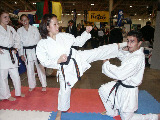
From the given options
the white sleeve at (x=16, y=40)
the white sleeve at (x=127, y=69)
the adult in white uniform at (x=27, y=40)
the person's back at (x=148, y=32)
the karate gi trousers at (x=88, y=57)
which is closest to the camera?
the white sleeve at (x=127, y=69)

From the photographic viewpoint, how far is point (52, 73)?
4.99 metres

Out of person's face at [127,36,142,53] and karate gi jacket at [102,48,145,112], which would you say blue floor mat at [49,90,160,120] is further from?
person's face at [127,36,142,53]

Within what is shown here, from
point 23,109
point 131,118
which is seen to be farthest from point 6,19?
point 131,118

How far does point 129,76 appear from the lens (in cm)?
196

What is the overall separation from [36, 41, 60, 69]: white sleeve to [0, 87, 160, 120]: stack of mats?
102 cm

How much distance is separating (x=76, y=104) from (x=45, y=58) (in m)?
1.37

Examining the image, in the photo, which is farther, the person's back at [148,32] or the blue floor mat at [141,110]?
the person's back at [148,32]

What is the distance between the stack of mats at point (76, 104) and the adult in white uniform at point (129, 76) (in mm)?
505

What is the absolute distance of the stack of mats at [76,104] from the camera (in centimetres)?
258

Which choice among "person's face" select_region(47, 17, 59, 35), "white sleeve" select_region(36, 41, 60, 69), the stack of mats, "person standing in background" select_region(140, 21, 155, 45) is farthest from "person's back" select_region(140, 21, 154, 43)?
"white sleeve" select_region(36, 41, 60, 69)

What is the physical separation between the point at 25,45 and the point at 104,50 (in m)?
2.16

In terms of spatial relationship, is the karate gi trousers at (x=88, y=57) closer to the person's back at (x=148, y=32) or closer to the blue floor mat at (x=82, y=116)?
the blue floor mat at (x=82, y=116)

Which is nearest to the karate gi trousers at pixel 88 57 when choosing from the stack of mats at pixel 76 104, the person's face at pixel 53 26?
the stack of mats at pixel 76 104

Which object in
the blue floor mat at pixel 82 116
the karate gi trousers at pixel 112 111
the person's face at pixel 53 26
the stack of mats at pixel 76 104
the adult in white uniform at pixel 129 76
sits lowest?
the blue floor mat at pixel 82 116
